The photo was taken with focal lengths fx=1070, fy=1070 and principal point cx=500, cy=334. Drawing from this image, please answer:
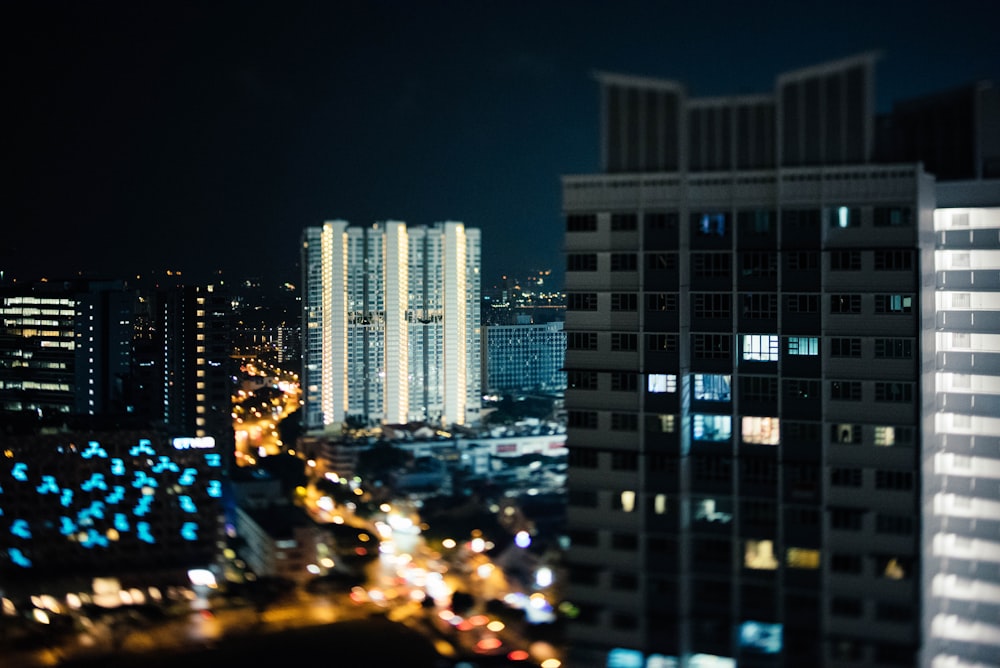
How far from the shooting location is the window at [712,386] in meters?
4.40

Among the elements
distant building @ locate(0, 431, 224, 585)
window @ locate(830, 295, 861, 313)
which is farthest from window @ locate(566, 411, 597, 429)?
distant building @ locate(0, 431, 224, 585)

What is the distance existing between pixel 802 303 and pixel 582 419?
1023 mm

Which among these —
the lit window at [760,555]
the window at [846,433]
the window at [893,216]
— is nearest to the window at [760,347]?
the window at [846,433]

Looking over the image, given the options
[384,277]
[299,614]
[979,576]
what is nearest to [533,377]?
[384,277]

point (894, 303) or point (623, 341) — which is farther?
point (623, 341)

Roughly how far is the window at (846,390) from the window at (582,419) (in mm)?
973

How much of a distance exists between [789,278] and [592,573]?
147 cm

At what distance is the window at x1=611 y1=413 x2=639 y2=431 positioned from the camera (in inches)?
175

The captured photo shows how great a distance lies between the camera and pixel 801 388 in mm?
4281

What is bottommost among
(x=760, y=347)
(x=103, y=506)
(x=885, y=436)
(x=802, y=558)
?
(x=103, y=506)

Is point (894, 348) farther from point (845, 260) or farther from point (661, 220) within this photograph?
point (661, 220)

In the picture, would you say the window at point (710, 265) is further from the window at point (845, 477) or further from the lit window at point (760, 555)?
the lit window at point (760, 555)

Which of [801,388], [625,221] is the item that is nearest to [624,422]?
[801,388]

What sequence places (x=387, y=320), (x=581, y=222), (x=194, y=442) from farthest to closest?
(x=387, y=320) < (x=194, y=442) < (x=581, y=222)
